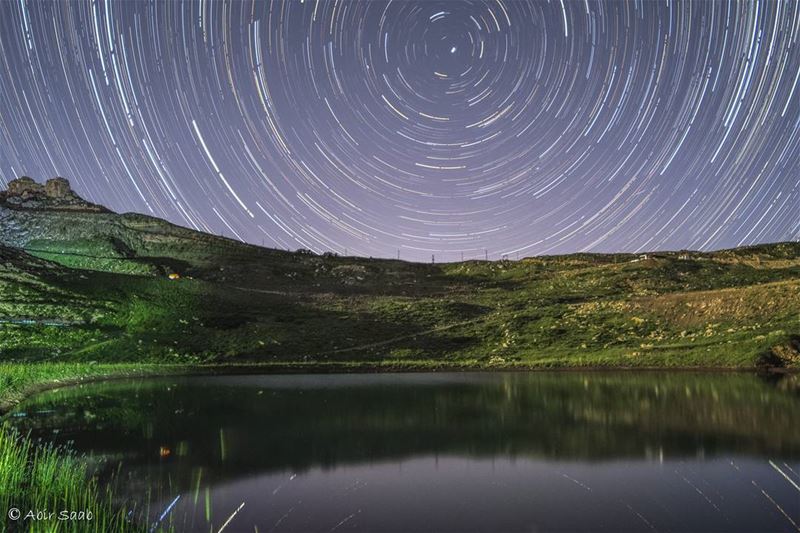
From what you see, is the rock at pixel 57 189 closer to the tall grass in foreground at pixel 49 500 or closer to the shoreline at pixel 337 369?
the shoreline at pixel 337 369

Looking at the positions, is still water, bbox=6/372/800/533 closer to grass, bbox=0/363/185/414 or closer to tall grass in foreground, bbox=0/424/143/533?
tall grass in foreground, bbox=0/424/143/533

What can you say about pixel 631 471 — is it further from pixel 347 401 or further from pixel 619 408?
pixel 347 401

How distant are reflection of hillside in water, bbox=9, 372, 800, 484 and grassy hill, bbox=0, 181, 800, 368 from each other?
802 inches

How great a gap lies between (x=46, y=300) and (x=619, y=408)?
261 feet

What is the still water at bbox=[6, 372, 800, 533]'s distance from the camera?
16188mm

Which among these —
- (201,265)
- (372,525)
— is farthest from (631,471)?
(201,265)

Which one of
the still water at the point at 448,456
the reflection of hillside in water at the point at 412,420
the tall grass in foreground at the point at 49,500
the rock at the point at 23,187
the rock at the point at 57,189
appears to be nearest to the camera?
A: the tall grass in foreground at the point at 49,500

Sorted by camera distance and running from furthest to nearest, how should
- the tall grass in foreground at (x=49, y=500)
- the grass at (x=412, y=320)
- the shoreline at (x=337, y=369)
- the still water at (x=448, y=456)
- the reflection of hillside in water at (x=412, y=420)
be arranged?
the grass at (x=412, y=320) → the shoreline at (x=337, y=369) → the reflection of hillside in water at (x=412, y=420) → the still water at (x=448, y=456) → the tall grass in foreground at (x=49, y=500)

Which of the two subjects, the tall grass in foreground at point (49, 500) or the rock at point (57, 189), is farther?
the rock at point (57, 189)

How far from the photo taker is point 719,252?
167 metres

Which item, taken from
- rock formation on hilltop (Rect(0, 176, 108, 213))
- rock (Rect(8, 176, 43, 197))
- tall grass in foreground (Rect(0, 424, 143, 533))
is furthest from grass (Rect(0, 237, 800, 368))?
rock (Rect(8, 176, 43, 197))

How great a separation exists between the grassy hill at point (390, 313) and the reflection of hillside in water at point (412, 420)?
20.4 metres

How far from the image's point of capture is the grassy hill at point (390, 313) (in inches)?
2598

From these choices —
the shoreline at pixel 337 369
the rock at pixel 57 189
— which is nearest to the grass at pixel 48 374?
the shoreline at pixel 337 369
